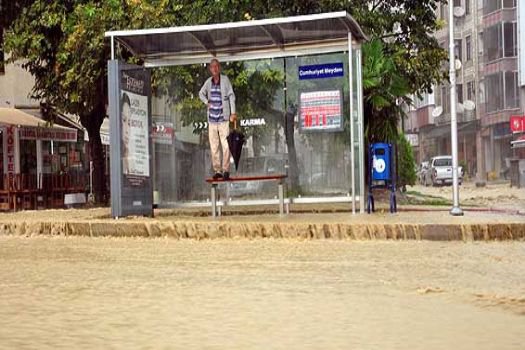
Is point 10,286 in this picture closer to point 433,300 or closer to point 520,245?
point 433,300

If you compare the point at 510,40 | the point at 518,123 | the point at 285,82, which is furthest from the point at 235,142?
the point at 510,40

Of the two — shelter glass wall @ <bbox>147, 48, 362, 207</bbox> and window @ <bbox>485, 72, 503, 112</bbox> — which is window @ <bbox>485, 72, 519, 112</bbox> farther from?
shelter glass wall @ <bbox>147, 48, 362, 207</bbox>

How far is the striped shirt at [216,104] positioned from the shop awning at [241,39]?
77 centimetres

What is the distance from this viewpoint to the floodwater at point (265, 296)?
179 inches

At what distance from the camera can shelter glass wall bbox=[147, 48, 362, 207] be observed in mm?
12852

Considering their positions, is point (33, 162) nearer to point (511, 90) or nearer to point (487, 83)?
point (511, 90)

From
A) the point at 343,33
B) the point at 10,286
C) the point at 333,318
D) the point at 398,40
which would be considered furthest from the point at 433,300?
the point at 398,40

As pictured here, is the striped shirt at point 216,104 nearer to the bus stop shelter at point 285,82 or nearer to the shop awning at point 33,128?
the bus stop shelter at point 285,82

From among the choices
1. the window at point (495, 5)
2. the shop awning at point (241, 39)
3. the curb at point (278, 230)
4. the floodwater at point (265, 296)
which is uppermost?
the window at point (495, 5)

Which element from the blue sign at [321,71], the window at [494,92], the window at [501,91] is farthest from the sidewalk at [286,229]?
the window at [494,92]

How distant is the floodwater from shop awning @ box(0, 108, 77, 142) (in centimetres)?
1562

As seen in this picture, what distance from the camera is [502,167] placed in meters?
53.6

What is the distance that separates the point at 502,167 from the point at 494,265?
48.3 meters

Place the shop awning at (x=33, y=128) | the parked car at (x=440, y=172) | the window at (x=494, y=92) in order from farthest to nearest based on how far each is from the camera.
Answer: the window at (x=494, y=92) < the parked car at (x=440, y=172) < the shop awning at (x=33, y=128)
